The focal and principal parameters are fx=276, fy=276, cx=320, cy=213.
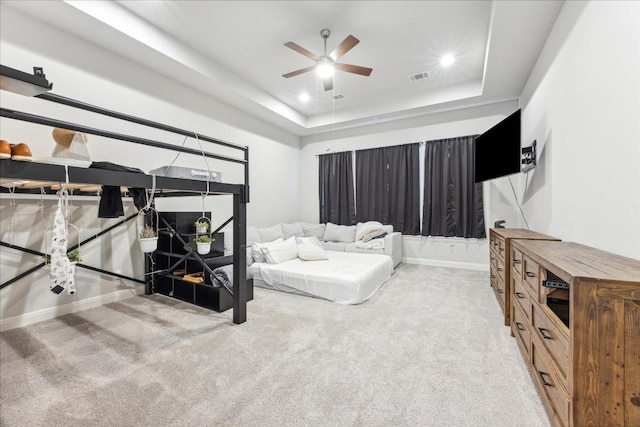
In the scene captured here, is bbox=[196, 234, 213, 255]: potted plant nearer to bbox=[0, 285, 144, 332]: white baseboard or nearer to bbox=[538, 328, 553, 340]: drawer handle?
bbox=[0, 285, 144, 332]: white baseboard

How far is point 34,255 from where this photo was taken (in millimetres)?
2676

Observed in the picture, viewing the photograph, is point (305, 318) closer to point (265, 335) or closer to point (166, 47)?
point (265, 335)

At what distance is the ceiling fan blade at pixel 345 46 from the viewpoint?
2761 millimetres

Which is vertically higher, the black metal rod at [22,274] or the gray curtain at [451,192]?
the gray curtain at [451,192]

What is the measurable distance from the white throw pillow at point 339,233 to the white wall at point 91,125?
6.67 feet

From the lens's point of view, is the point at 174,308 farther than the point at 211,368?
Yes

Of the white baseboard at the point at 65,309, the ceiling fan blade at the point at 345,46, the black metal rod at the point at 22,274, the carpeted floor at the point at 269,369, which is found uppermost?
the ceiling fan blade at the point at 345,46

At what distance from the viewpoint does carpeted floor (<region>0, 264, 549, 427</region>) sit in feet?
4.77

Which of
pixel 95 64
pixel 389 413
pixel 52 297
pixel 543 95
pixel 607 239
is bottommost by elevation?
pixel 389 413

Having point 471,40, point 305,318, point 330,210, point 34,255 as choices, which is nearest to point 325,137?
point 330,210

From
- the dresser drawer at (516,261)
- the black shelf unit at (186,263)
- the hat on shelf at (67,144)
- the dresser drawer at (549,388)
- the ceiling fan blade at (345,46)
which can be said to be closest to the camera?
the dresser drawer at (549,388)

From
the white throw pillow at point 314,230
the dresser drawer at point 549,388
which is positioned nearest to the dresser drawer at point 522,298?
the dresser drawer at point 549,388

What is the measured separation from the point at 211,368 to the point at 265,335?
549 mm

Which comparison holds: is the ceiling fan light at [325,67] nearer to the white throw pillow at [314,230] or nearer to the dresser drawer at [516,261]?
the dresser drawer at [516,261]
